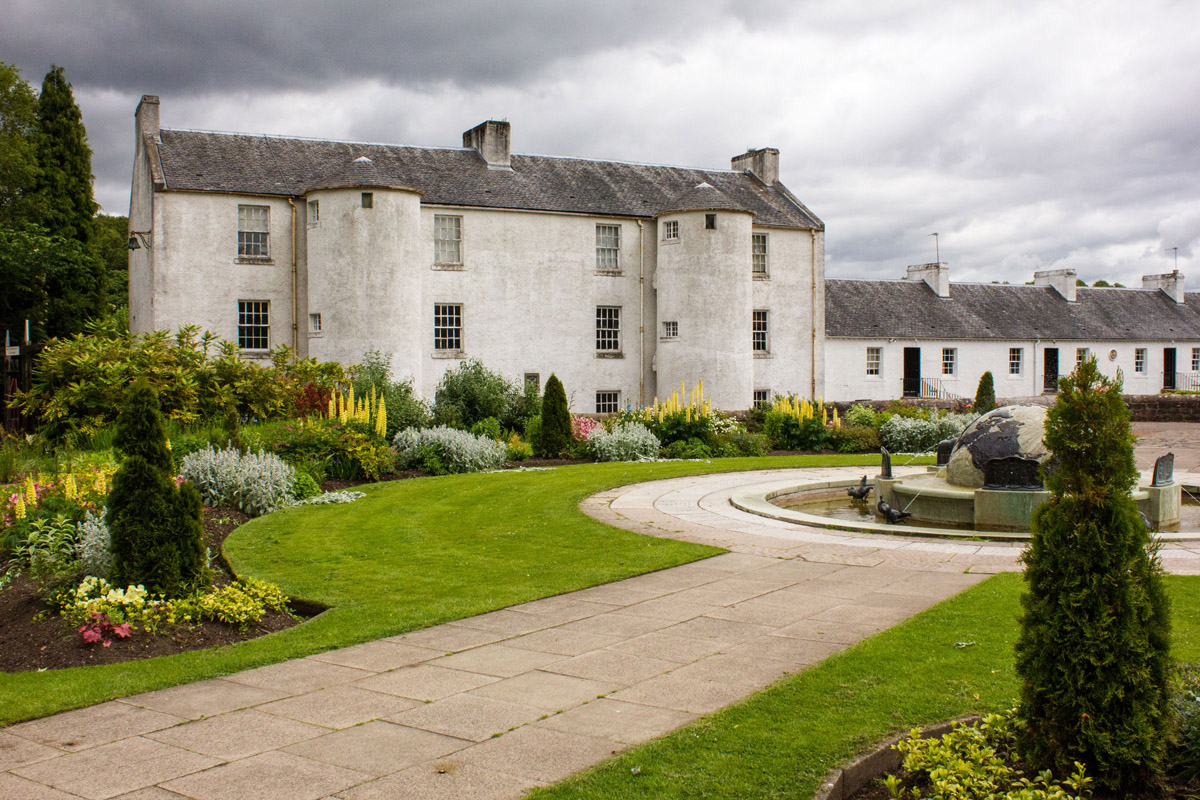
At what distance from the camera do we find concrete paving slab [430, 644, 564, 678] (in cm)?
576

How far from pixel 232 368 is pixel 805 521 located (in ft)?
37.3

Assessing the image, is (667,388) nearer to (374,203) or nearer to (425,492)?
(374,203)

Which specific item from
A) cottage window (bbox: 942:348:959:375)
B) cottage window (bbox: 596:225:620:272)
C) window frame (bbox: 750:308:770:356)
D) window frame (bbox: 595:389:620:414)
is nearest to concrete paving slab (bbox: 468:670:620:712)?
window frame (bbox: 595:389:620:414)

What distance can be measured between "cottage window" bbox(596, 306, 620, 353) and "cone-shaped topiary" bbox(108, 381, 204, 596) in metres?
25.2

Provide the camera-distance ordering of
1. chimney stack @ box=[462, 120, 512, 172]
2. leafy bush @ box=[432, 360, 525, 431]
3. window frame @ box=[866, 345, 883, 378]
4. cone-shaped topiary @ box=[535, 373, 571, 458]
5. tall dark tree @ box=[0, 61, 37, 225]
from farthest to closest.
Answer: window frame @ box=[866, 345, 883, 378] → tall dark tree @ box=[0, 61, 37, 225] → chimney stack @ box=[462, 120, 512, 172] → leafy bush @ box=[432, 360, 525, 431] → cone-shaped topiary @ box=[535, 373, 571, 458]

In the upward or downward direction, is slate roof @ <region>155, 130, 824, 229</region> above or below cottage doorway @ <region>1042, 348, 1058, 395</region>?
above

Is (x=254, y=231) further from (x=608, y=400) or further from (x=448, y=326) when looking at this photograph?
(x=608, y=400)

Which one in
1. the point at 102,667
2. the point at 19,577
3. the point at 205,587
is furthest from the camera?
the point at 19,577

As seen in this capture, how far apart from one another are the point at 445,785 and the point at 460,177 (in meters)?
28.6

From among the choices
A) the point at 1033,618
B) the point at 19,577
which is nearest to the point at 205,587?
the point at 19,577

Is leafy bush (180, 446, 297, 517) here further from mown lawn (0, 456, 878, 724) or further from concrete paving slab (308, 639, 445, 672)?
concrete paving slab (308, 639, 445, 672)

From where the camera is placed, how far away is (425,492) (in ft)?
47.2

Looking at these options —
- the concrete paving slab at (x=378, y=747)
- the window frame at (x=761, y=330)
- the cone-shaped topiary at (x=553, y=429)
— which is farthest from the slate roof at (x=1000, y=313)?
the concrete paving slab at (x=378, y=747)

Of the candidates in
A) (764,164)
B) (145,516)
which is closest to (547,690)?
(145,516)
